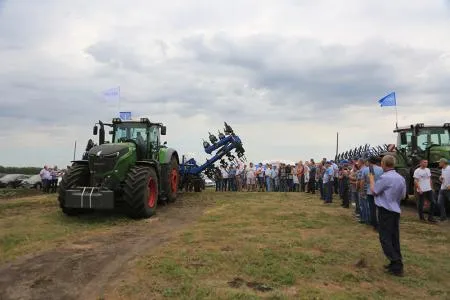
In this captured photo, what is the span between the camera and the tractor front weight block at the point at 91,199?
11914mm

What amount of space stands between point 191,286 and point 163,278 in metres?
0.57

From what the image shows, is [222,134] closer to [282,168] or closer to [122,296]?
[282,168]

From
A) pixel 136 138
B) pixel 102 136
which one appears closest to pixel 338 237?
pixel 136 138

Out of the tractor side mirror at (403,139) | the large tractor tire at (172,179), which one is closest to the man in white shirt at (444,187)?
the tractor side mirror at (403,139)

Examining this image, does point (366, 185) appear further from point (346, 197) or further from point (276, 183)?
point (276, 183)

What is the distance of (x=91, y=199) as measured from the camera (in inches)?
471

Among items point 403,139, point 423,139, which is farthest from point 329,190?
point 423,139

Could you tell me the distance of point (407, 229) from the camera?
11461 mm

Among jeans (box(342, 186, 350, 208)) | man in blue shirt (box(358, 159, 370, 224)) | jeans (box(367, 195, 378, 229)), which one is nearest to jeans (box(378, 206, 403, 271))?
jeans (box(367, 195, 378, 229))

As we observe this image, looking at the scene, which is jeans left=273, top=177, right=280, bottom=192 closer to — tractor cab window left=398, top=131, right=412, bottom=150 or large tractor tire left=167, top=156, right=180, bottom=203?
tractor cab window left=398, top=131, right=412, bottom=150

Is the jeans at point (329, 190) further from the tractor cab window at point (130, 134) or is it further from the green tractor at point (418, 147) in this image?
the tractor cab window at point (130, 134)

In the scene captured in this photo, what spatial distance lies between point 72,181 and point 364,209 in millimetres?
7494

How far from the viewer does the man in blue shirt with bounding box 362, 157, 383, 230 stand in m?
10.9

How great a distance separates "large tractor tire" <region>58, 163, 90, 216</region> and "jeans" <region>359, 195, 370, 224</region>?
7.28m
